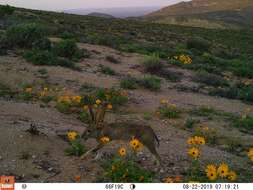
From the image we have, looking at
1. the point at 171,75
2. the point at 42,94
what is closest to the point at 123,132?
the point at 42,94

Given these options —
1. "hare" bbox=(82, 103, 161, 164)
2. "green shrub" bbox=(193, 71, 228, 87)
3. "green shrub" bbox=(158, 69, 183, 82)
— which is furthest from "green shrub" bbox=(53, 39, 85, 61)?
"hare" bbox=(82, 103, 161, 164)

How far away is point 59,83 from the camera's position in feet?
33.2

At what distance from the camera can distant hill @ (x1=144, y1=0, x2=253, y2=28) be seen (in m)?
70.2

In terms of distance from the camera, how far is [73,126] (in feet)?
22.9

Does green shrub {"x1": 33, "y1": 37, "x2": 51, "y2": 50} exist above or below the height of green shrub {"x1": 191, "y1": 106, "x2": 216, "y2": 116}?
above

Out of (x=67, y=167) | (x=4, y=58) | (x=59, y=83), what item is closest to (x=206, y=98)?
(x=59, y=83)

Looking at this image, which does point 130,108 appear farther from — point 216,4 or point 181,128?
point 216,4

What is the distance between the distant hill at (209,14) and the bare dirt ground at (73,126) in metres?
55.8

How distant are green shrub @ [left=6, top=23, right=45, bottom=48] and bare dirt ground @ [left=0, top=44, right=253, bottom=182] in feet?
5.66

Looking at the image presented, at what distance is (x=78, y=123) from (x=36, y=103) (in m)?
1.31

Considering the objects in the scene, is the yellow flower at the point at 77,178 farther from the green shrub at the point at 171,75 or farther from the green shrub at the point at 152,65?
the green shrub at the point at 152,65

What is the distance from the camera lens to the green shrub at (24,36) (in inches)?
541

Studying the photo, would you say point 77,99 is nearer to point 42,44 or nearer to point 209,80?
point 209,80

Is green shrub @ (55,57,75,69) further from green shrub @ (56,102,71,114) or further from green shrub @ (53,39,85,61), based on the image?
green shrub @ (56,102,71,114)
